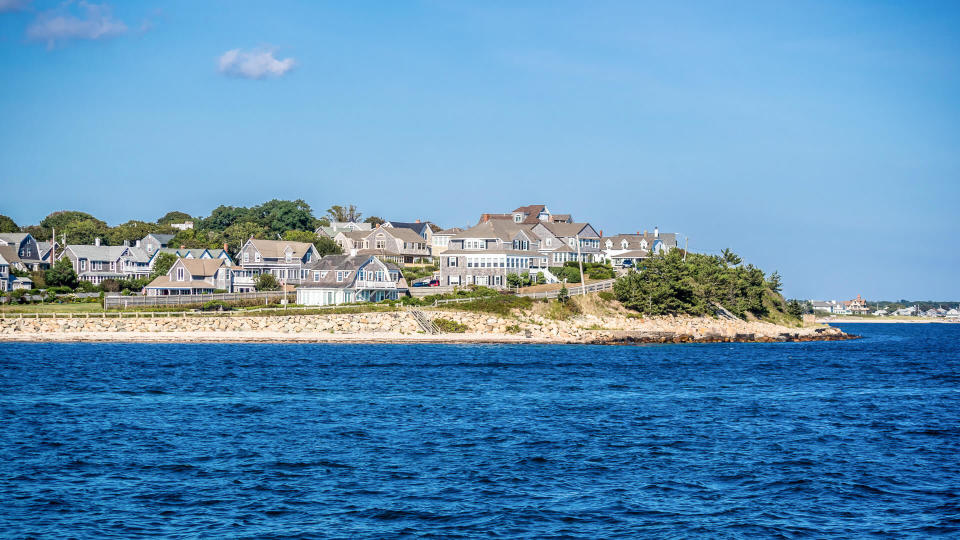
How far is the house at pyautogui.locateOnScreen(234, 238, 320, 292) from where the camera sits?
107 m

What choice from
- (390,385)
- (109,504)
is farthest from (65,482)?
(390,385)

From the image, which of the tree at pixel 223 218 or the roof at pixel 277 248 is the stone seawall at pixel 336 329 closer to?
the roof at pixel 277 248

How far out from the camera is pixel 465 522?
19531 millimetres

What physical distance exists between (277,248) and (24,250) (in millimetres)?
38077

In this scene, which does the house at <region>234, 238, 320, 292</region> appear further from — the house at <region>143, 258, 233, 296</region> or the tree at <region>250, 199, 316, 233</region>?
the tree at <region>250, 199, 316, 233</region>

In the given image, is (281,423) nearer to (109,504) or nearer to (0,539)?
(109,504)

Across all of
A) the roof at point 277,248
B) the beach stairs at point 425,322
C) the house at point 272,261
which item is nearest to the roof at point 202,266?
the house at point 272,261

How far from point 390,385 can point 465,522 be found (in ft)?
81.1

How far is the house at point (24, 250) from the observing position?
368 ft

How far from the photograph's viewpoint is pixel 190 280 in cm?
10131

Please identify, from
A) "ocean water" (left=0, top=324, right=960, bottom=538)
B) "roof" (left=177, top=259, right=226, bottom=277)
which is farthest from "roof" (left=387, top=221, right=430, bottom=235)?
"ocean water" (left=0, top=324, right=960, bottom=538)

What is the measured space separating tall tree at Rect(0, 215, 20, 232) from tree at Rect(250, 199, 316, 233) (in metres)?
38.4

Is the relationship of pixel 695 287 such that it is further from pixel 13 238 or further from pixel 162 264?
pixel 13 238

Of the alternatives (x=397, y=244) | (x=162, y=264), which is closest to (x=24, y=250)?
(x=162, y=264)
